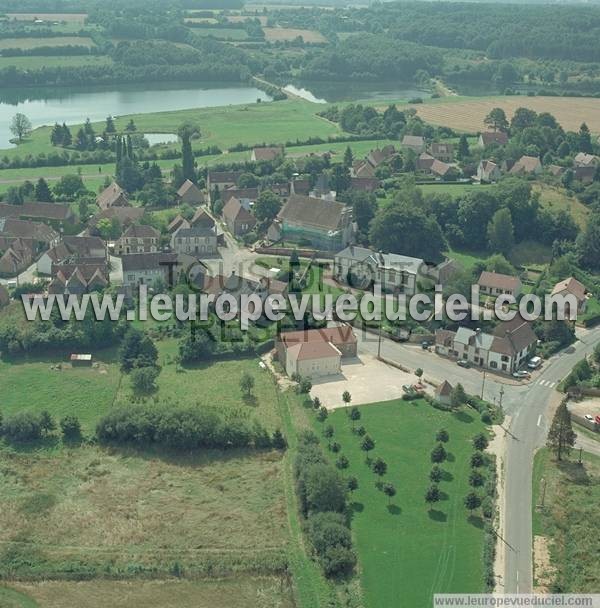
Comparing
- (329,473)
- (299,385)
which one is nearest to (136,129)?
(299,385)

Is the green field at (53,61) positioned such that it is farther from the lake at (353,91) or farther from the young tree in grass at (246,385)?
the young tree in grass at (246,385)

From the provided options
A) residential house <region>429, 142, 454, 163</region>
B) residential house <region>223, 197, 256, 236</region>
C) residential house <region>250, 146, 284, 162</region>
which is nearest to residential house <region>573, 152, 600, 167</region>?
residential house <region>429, 142, 454, 163</region>

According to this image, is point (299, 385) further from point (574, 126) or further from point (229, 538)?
point (574, 126)

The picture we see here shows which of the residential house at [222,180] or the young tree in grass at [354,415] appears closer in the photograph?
the young tree in grass at [354,415]

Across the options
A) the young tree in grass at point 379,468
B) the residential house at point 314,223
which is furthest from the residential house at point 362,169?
the young tree in grass at point 379,468

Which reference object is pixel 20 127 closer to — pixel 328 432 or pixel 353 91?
pixel 353 91

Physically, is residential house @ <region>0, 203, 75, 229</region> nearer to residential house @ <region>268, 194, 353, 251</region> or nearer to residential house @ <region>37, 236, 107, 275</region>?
residential house @ <region>37, 236, 107, 275</region>

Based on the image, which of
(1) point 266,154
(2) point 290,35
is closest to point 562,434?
(1) point 266,154
